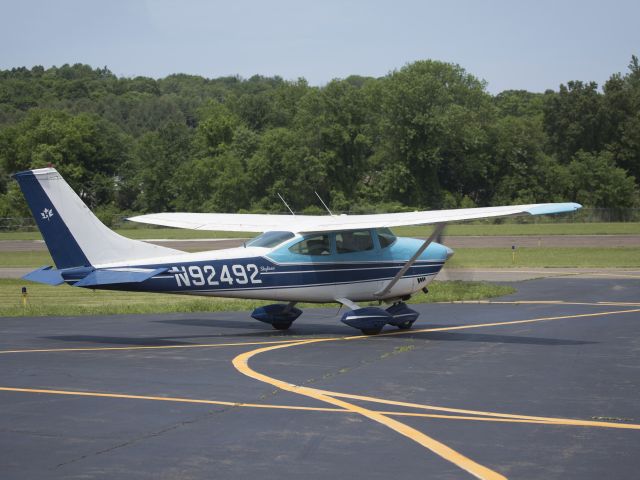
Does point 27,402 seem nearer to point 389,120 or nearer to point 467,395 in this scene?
point 467,395

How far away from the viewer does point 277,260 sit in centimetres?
1753

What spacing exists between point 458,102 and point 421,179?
570 inches

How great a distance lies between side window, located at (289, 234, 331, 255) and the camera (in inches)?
698

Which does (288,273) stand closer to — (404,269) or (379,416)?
(404,269)

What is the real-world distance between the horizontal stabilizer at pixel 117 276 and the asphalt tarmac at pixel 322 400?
3.95ft

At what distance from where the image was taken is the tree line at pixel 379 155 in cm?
8512

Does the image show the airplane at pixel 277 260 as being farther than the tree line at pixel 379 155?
No

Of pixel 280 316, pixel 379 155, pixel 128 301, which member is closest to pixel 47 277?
pixel 280 316

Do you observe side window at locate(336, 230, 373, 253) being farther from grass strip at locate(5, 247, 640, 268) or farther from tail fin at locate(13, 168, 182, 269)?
grass strip at locate(5, 247, 640, 268)

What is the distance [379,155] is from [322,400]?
76625 millimetres

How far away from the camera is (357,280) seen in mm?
18000

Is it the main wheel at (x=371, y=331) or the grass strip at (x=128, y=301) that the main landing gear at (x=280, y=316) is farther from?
the grass strip at (x=128, y=301)

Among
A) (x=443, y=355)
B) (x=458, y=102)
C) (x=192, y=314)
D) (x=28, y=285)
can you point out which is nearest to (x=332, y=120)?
(x=458, y=102)

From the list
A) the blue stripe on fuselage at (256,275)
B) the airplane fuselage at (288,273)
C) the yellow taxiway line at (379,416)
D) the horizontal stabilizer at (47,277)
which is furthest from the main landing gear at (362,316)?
the horizontal stabilizer at (47,277)
